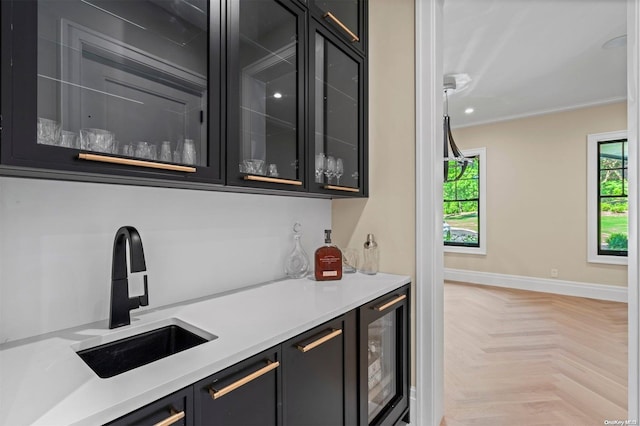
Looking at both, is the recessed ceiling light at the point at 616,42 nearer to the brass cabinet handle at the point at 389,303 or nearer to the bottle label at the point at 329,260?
the brass cabinet handle at the point at 389,303

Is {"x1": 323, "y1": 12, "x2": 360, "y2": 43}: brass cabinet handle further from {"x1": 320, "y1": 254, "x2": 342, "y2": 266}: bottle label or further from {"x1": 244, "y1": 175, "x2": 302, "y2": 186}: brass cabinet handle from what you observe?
{"x1": 320, "y1": 254, "x2": 342, "y2": 266}: bottle label

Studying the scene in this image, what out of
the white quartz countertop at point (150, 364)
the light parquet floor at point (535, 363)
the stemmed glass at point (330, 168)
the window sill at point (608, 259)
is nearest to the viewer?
the white quartz countertop at point (150, 364)

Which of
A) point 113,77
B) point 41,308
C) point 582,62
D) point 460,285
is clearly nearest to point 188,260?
point 41,308

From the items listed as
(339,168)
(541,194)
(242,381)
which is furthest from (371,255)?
(541,194)

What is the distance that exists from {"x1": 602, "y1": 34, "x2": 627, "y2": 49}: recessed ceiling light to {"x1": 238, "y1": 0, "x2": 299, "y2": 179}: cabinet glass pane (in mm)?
3044

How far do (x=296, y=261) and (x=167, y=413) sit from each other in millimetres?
1199

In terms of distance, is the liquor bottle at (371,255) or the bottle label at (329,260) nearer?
the bottle label at (329,260)

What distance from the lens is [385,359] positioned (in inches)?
67.7

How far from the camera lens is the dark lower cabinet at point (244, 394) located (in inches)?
31.8

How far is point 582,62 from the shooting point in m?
3.22

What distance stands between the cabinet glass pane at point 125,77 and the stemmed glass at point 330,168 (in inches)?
29.1

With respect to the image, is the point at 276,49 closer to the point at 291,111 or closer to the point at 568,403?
the point at 291,111

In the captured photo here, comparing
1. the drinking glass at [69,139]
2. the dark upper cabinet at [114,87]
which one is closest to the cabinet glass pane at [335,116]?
the dark upper cabinet at [114,87]

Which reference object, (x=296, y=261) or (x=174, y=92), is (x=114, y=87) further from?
(x=296, y=261)
